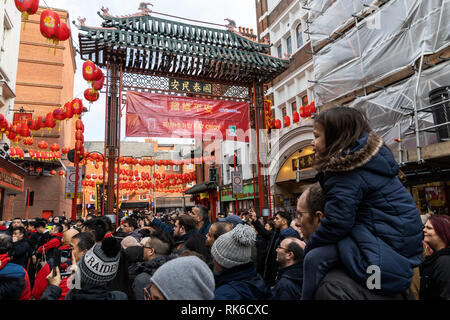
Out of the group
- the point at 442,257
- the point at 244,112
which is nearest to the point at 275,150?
the point at 244,112

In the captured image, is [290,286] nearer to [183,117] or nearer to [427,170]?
[427,170]

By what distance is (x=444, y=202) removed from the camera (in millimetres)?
8742

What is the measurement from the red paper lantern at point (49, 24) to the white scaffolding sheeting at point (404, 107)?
10.2 m

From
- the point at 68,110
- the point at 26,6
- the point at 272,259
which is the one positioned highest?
the point at 26,6

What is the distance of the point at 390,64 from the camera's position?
1001 centimetres

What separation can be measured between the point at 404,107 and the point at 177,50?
865 centimetres

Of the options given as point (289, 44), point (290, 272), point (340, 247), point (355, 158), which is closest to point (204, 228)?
point (290, 272)

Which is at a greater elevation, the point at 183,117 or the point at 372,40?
the point at 372,40

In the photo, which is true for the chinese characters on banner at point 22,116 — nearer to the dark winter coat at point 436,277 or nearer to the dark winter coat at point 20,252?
the dark winter coat at point 20,252

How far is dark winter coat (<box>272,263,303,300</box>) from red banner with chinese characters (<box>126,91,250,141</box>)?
973 cm

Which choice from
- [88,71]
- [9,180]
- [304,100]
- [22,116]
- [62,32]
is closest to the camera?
[62,32]

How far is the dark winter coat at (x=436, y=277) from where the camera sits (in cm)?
258

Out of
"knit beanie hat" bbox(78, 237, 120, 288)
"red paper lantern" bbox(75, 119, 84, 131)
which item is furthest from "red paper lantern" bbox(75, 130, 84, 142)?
"knit beanie hat" bbox(78, 237, 120, 288)

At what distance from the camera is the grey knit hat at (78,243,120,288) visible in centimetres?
295
